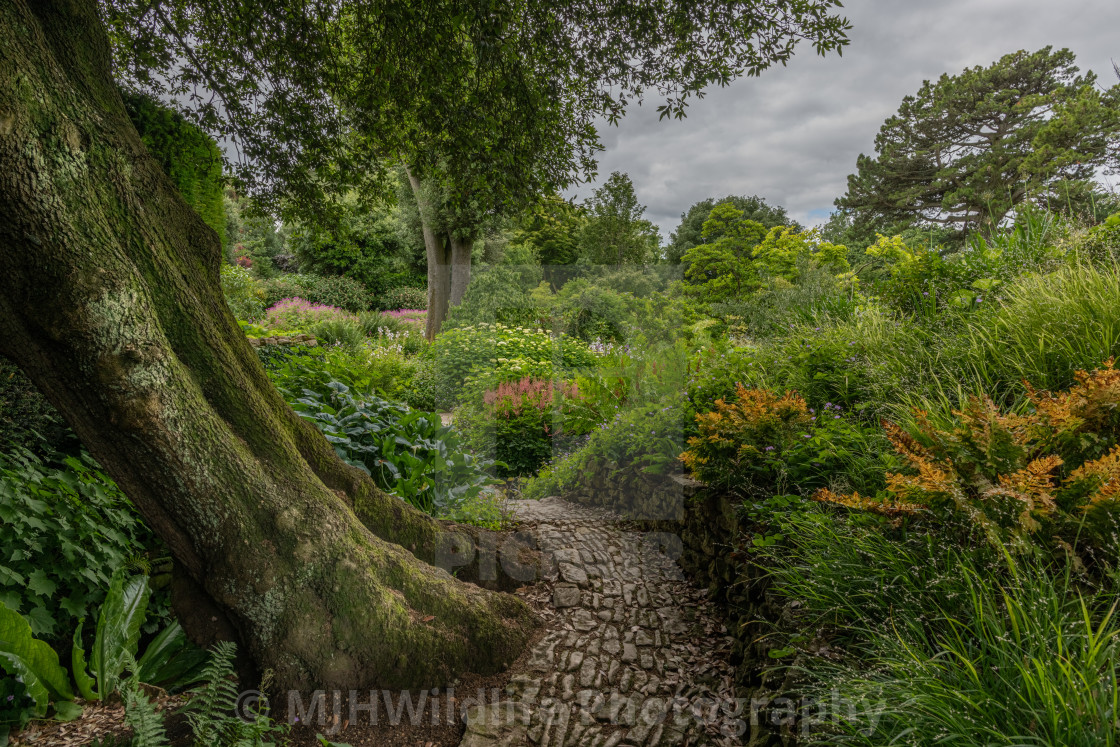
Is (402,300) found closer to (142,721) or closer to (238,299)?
(238,299)

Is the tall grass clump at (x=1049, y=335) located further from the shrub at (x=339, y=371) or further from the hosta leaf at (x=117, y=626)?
the shrub at (x=339, y=371)

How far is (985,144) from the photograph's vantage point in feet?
64.7

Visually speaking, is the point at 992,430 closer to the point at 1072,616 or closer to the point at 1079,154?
the point at 1072,616

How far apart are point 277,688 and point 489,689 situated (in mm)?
912

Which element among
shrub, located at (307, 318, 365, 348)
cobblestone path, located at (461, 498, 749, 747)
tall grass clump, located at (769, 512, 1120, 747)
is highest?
shrub, located at (307, 318, 365, 348)

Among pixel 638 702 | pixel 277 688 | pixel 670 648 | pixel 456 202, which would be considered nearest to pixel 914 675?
pixel 638 702

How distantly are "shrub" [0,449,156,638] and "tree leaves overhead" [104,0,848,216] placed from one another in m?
2.60

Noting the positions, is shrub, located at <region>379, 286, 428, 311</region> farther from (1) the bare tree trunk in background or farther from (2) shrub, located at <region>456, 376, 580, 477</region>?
(2) shrub, located at <region>456, 376, 580, 477</region>

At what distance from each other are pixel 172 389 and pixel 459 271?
39.2 ft

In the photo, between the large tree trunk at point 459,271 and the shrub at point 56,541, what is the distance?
11.1 meters

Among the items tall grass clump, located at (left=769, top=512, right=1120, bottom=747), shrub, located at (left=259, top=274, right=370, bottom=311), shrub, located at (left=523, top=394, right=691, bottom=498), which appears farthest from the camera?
shrub, located at (left=259, top=274, right=370, bottom=311)

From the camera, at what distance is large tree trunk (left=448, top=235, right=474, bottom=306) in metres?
13.2

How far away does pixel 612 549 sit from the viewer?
4.04 m

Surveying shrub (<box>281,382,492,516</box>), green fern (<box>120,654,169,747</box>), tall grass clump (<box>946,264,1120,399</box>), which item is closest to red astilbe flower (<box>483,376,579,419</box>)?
shrub (<box>281,382,492,516</box>)
